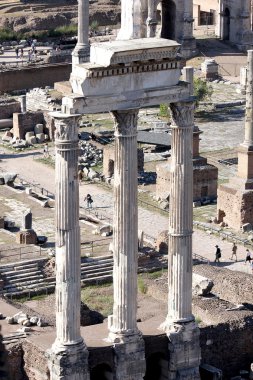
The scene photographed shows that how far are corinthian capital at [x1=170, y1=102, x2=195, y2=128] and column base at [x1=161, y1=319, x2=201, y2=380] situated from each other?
14.2 ft

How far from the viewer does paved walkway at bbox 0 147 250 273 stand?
46.1 meters

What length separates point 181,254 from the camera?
110ft

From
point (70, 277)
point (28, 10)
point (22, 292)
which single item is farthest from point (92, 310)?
point (28, 10)

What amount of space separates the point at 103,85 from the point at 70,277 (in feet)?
13.0

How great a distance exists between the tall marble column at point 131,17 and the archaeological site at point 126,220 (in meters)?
0.14

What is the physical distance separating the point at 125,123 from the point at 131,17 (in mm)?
38369

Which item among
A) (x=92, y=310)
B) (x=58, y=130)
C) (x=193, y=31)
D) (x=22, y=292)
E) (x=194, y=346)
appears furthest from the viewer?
(x=193, y=31)

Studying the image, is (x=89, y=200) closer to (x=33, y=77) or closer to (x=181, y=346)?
(x=181, y=346)

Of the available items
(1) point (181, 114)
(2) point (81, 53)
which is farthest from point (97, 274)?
(2) point (81, 53)

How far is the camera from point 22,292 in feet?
135

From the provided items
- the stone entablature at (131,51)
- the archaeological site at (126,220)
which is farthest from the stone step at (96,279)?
the stone entablature at (131,51)

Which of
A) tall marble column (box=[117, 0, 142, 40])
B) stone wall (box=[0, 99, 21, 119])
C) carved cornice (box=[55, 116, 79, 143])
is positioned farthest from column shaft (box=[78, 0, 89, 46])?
carved cornice (box=[55, 116, 79, 143])

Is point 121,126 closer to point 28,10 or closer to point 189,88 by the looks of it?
point 189,88

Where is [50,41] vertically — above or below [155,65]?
below
